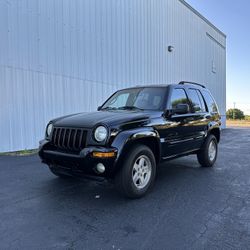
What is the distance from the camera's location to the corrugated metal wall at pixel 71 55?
773 cm

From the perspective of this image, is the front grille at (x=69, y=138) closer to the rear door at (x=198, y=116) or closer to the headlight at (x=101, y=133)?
the headlight at (x=101, y=133)

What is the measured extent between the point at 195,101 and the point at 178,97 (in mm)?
816

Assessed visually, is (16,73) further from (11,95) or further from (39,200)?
(39,200)

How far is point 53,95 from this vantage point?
893 cm

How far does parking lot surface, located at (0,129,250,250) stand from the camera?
2719mm

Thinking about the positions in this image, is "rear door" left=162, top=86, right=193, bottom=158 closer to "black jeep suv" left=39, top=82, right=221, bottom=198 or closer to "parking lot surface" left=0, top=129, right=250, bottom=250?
"black jeep suv" left=39, top=82, right=221, bottom=198

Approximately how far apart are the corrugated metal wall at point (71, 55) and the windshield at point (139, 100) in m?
3.81

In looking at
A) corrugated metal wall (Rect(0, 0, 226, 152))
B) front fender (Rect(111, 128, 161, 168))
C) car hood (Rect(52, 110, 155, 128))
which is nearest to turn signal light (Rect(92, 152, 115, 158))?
front fender (Rect(111, 128, 161, 168))

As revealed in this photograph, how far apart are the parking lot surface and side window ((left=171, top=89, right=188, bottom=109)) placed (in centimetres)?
149

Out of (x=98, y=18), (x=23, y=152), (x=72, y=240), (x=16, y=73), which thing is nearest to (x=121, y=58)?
(x=98, y=18)

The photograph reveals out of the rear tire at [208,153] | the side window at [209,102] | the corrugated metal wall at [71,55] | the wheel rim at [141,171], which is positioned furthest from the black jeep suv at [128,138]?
the corrugated metal wall at [71,55]

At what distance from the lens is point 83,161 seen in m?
3.57

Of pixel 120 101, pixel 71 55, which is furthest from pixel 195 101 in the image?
pixel 71 55

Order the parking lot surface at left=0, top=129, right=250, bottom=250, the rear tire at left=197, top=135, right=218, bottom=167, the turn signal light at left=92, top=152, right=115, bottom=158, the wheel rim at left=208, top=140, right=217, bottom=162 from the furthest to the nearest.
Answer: the wheel rim at left=208, top=140, right=217, bottom=162 < the rear tire at left=197, top=135, right=218, bottom=167 < the turn signal light at left=92, top=152, right=115, bottom=158 < the parking lot surface at left=0, top=129, right=250, bottom=250
